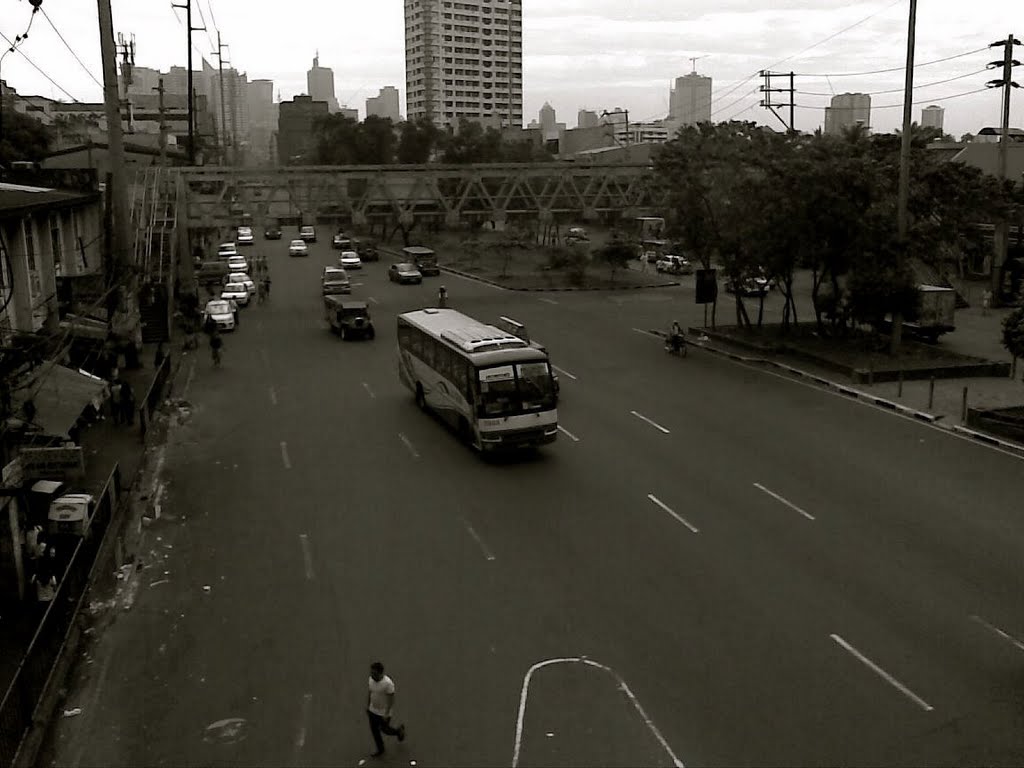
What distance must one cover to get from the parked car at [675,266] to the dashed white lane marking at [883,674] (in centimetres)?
5243

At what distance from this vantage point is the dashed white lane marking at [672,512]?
55.3 feet

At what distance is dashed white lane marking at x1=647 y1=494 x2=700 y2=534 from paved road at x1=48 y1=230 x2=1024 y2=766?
10 centimetres

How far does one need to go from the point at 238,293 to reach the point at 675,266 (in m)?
28.4

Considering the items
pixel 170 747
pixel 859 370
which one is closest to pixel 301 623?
pixel 170 747

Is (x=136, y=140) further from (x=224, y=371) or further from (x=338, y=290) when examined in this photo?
(x=224, y=371)

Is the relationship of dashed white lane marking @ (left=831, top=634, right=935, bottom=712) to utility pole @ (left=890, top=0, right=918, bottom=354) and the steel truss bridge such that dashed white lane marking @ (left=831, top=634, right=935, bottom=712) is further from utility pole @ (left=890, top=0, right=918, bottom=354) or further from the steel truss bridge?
the steel truss bridge

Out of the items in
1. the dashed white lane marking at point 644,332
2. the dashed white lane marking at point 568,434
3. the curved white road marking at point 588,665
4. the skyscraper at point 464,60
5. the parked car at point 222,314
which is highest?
the skyscraper at point 464,60

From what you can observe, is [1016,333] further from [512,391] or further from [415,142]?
[415,142]

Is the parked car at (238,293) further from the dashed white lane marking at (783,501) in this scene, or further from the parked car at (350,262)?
the dashed white lane marking at (783,501)

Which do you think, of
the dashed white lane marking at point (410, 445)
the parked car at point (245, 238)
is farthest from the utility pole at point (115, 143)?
the parked car at point (245, 238)

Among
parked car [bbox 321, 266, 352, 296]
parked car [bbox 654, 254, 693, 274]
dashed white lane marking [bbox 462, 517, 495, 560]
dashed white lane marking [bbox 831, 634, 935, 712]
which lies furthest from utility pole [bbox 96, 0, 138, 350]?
parked car [bbox 654, 254, 693, 274]

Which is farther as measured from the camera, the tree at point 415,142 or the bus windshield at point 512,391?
the tree at point 415,142

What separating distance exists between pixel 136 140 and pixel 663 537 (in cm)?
7782

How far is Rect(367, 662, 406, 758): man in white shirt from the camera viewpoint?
10164mm
